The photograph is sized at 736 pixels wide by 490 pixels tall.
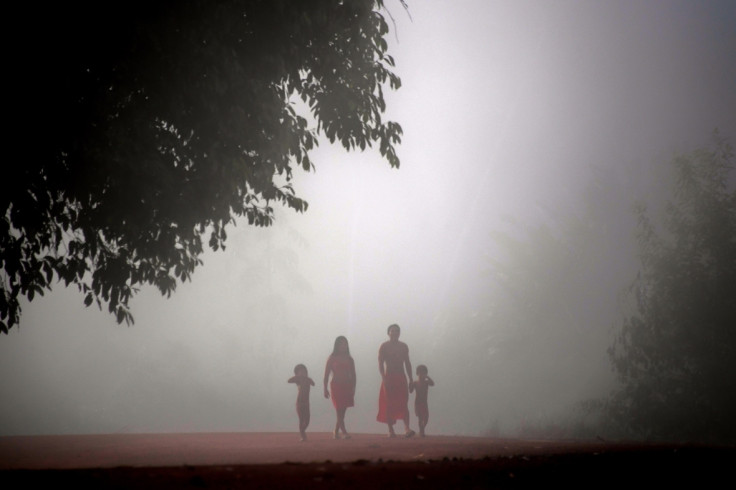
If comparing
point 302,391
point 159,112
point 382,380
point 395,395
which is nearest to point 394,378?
point 382,380

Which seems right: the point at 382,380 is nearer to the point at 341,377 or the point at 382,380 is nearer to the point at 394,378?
the point at 394,378

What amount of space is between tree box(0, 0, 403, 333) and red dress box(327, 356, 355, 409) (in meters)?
5.52

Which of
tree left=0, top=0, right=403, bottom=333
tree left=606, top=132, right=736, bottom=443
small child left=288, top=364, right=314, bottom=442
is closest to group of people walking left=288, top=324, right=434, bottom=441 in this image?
small child left=288, top=364, right=314, bottom=442

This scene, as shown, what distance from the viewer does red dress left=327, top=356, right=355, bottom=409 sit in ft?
42.3

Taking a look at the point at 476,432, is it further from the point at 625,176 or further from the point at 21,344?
the point at 21,344

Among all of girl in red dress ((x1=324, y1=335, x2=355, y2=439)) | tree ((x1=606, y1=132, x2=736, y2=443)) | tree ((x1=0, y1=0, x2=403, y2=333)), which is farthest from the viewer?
tree ((x1=606, y1=132, x2=736, y2=443))

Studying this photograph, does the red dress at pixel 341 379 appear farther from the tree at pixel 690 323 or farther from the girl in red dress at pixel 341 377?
the tree at pixel 690 323

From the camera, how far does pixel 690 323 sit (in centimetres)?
1455

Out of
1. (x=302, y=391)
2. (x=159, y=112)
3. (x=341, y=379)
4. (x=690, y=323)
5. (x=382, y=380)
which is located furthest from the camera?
(x=690, y=323)

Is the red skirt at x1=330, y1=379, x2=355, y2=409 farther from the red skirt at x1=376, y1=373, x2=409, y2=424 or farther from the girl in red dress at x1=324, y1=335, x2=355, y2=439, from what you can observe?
the red skirt at x1=376, y1=373, x2=409, y2=424

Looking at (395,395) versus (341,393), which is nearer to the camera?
(341,393)

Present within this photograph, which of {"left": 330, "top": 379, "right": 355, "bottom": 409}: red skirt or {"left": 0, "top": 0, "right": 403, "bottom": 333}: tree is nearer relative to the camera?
{"left": 0, "top": 0, "right": 403, "bottom": 333}: tree

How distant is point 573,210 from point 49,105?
32.5m

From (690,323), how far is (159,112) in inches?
529
